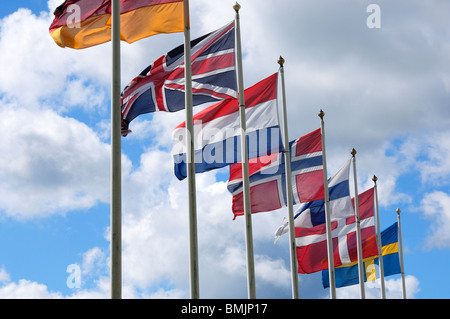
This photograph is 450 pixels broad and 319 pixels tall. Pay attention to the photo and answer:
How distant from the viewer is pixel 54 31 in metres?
19.2

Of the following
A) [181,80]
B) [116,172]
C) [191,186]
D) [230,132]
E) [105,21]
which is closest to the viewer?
[116,172]

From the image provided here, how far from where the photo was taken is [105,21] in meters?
18.7

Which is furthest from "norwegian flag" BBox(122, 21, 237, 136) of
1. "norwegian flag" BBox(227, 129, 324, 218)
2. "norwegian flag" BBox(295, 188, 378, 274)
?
"norwegian flag" BBox(295, 188, 378, 274)

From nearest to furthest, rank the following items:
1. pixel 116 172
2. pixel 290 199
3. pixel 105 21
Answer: pixel 116 172, pixel 105 21, pixel 290 199

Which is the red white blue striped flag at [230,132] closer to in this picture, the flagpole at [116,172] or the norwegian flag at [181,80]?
the norwegian flag at [181,80]

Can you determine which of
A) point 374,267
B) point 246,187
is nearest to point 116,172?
point 246,187

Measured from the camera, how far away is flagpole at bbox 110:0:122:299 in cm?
1369

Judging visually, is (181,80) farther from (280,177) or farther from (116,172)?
(280,177)

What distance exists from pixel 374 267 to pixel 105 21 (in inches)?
1020

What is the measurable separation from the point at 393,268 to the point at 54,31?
29422 mm

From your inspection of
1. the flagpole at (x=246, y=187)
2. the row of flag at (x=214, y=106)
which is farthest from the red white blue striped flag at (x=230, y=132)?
the flagpole at (x=246, y=187)

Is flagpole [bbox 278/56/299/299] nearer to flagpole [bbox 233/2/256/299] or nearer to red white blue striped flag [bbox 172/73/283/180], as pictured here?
red white blue striped flag [bbox 172/73/283/180]

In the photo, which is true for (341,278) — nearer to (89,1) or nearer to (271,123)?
(271,123)

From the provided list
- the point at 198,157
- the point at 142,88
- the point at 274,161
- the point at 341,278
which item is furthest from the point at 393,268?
the point at 142,88
